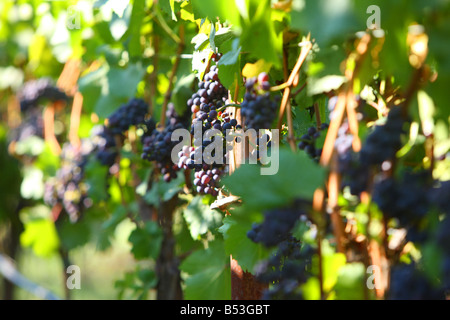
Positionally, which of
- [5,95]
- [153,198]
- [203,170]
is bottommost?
[203,170]

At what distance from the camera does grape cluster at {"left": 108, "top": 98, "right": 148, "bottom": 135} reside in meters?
1.48

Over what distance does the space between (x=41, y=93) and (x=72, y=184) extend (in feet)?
1.82

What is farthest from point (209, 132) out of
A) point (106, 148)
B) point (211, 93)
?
point (106, 148)

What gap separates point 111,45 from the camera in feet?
5.50

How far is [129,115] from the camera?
4.86ft

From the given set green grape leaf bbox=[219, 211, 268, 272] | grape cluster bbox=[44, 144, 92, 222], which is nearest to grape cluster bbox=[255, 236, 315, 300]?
green grape leaf bbox=[219, 211, 268, 272]

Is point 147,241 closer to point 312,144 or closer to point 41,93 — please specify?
point 312,144

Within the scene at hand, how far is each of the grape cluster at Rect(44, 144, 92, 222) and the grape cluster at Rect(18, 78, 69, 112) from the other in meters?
0.31

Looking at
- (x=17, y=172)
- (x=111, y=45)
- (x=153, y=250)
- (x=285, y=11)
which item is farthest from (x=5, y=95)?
(x=285, y=11)
